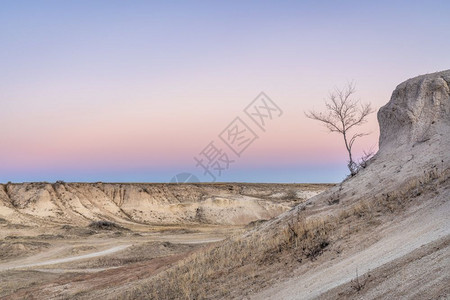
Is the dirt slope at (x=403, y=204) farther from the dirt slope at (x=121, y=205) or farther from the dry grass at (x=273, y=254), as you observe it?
the dirt slope at (x=121, y=205)

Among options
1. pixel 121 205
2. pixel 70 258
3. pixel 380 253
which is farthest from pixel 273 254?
pixel 121 205

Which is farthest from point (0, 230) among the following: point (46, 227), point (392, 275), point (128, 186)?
point (392, 275)

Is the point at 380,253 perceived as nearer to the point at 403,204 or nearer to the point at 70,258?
the point at 403,204

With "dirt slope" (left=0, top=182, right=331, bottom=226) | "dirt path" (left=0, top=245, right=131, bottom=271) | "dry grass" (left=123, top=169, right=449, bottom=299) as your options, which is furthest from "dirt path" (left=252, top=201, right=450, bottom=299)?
"dirt slope" (left=0, top=182, right=331, bottom=226)

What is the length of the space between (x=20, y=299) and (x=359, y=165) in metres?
11.9

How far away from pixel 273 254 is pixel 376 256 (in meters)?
3.08

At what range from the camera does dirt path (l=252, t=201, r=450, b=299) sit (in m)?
7.56

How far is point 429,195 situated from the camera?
399 inches

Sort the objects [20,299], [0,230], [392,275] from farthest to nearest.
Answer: [0,230] < [20,299] < [392,275]

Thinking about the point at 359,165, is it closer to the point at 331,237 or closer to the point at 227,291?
the point at 331,237

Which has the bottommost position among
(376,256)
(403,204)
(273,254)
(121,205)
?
(376,256)

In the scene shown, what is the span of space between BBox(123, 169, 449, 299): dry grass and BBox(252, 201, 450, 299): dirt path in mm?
781

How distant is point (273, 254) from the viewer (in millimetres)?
10664

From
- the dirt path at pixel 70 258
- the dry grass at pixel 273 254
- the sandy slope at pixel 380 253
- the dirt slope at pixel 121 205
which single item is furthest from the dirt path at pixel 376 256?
the dirt slope at pixel 121 205
